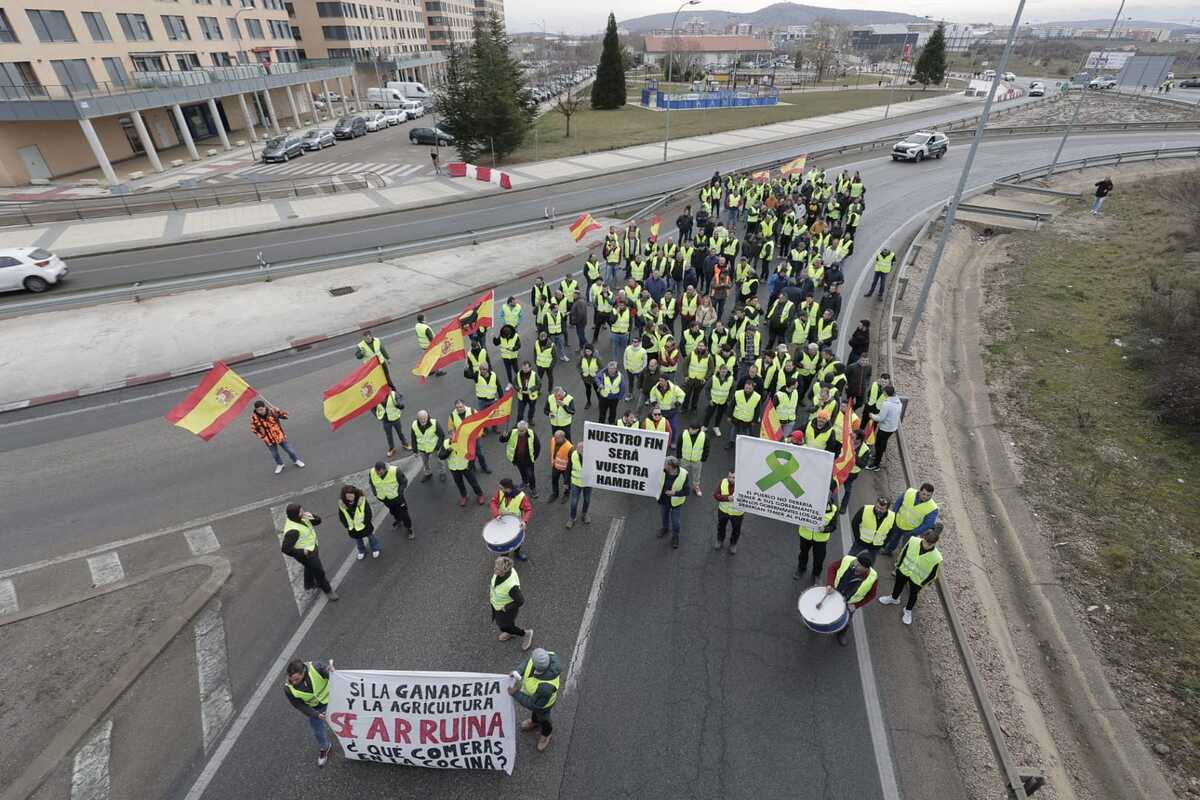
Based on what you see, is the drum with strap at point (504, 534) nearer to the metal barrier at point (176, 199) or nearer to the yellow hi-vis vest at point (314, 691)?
the yellow hi-vis vest at point (314, 691)

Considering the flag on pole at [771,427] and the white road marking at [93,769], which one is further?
the flag on pole at [771,427]

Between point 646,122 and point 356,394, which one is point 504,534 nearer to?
point 356,394

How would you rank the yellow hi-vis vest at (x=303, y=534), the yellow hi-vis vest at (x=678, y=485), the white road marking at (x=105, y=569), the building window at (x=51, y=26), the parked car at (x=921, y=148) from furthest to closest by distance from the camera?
1. the parked car at (x=921, y=148)
2. the building window at (x=51, y=26)
3. the white road marking at (x=105, y=569)
4. the yellow hi-vis vest at (x=678, y=485)
5. the yellow hi-vis vest at (x=303, y=534)

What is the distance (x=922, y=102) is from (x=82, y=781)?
82.5 metres

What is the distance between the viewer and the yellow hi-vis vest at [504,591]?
6766mm

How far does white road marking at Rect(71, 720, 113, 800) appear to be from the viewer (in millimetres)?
6098

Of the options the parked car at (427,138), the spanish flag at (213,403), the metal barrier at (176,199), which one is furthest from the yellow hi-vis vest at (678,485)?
the parked car at (427,138)

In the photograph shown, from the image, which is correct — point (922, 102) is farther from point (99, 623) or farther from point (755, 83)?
point (99, 623)

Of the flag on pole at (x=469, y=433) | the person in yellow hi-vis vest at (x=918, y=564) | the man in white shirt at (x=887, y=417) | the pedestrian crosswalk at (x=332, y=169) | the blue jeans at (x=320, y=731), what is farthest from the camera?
the pedestrian crosswalk at (x=332, y=169)

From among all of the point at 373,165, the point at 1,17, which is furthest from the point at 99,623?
the point at 1,17

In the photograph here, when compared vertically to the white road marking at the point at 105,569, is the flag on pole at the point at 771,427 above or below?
above

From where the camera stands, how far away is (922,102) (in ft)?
216

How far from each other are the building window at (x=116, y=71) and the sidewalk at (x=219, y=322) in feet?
104

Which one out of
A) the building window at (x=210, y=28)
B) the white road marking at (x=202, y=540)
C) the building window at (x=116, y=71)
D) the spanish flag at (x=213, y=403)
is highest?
the building window at (x=210, y=28)
